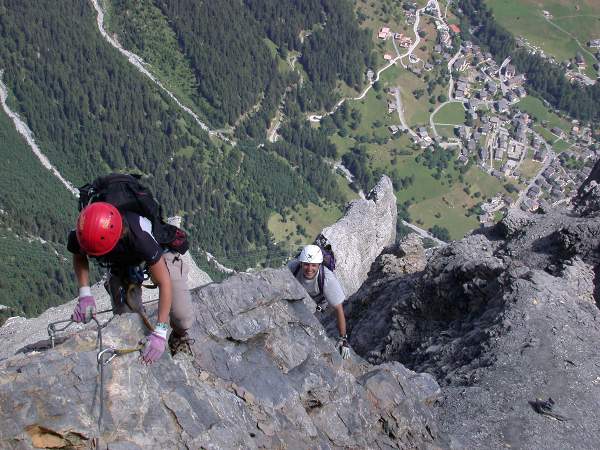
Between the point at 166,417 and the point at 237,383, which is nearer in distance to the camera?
the point at 166,417

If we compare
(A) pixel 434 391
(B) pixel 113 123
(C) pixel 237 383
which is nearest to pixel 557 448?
(A) pixel 434 391

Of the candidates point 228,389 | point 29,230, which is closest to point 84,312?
point 228,389

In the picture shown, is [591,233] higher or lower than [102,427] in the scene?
lower

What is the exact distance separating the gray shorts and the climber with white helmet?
504 cm

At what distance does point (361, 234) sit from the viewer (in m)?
47.3

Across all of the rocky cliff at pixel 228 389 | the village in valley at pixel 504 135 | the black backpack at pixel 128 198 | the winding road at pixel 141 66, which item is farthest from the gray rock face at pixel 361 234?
the winding road at pixel 141 66

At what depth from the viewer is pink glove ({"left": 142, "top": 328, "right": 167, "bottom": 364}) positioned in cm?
1365

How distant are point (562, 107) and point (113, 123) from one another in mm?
118717

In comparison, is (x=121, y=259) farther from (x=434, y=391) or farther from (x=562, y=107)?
(x=562, y=107)

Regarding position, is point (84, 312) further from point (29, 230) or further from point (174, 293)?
point (29, 230)

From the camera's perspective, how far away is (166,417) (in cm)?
1359

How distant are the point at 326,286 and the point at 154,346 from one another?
705cm

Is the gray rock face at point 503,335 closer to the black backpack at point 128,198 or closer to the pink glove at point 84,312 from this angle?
the black backpack at point 128,198

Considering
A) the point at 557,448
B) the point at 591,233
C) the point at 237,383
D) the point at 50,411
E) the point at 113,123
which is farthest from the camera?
the point at 113,123
